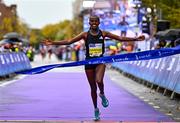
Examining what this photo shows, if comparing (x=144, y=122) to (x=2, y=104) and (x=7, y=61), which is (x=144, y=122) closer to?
(x=2, y=104)

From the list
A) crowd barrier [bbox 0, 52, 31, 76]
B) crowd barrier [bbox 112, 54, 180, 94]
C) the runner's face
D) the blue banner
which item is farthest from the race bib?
crowd barrier [bbox 0, 52, 31, 76]

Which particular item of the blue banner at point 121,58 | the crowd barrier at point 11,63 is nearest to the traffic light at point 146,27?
the crowd barrier at point 11,63

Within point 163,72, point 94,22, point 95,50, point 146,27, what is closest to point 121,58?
point 95,50

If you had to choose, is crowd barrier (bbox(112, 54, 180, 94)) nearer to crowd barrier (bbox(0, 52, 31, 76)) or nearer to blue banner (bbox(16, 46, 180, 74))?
blue banner (bbox(16, 46, 180, 74))

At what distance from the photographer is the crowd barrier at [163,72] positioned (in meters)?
18.1

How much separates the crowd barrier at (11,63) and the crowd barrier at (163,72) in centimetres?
588

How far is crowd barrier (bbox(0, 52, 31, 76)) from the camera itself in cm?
2867

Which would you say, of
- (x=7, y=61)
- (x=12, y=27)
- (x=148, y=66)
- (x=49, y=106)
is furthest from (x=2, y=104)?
(x=12, y=27)

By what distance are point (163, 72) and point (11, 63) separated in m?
12.2

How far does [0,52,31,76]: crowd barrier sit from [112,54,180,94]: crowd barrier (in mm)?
5878

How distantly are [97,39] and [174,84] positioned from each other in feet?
20.4

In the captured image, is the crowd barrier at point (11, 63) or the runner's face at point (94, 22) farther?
the crowd barrier at point (11, 63)

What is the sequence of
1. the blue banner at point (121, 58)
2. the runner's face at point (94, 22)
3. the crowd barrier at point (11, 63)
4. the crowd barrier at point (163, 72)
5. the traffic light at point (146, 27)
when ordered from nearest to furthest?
1. the runner's face at point (94, 22)
2. the blue banner at point (121, 58)
3. the crowd barrier at point (163, 72)
4. the crowd barrier at point (11, 63)
5. the traffic light at point (146, 27)

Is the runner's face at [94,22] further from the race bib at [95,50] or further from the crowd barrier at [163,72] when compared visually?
the crowd barrier at [163,72]
